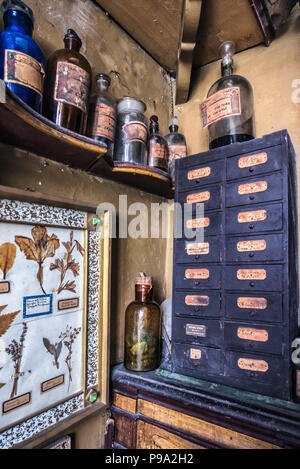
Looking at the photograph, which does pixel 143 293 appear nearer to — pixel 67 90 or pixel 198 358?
pixel 198 358

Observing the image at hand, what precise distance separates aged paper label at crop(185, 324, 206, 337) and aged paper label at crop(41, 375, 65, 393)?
1.35 ft

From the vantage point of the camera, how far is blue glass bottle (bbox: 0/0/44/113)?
2.09 ft

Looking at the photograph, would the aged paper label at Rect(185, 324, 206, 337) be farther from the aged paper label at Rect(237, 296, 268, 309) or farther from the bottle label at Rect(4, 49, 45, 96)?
the bottle label at Rect(4, 49, 45, 96)

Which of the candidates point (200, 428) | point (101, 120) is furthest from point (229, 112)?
point (200, 428)

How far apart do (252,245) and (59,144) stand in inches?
25.3

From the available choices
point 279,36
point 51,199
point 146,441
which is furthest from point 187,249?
point 279,36

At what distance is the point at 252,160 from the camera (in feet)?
2.84

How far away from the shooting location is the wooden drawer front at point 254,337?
0.77 m

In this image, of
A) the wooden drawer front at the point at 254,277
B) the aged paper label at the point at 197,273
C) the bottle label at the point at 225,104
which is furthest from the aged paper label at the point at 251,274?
the bottle label at the point at 225,104

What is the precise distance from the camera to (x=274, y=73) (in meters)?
1.17

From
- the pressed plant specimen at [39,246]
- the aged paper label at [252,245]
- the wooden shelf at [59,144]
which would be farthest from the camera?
the aged paper label at [252,245]

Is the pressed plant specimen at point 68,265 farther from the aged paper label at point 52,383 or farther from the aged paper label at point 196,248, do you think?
the aged paper label at point 196,248

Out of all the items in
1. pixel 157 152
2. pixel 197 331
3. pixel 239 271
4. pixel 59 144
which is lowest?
pixel 197 331

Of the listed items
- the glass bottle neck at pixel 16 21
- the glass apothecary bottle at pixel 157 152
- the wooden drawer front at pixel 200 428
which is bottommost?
the wooden drawer front at pixel 200 428
